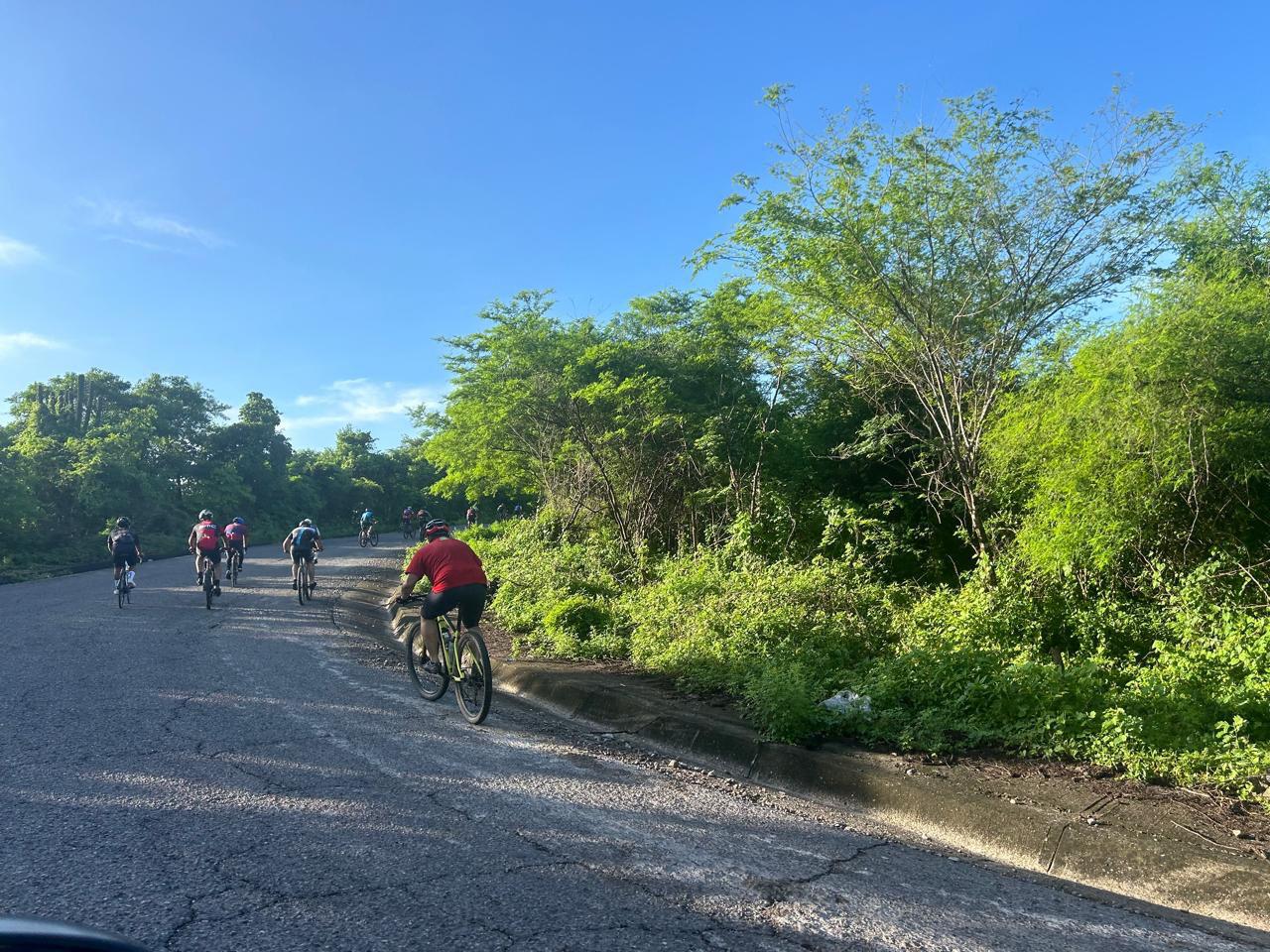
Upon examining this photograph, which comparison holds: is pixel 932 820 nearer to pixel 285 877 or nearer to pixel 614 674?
pixel 285 877

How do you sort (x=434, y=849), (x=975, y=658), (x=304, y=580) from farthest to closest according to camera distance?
(x=304, y=580)
(x=975, y=658)
(x=434, y=849)

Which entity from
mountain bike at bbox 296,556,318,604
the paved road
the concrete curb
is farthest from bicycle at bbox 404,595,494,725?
mountain bike at bbox 296,556,318,604

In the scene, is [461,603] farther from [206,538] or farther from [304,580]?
[206,538]

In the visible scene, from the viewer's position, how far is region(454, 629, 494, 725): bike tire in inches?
278

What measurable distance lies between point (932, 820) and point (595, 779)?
2.21 m

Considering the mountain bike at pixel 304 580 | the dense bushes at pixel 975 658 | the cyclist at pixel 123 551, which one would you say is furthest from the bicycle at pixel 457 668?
the cyclist at pixel 123 551

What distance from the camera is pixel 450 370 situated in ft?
64.3

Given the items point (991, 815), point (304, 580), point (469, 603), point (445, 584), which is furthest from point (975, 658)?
point (304, 580)

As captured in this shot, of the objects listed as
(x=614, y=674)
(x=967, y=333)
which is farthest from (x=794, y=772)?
(x=967, y=333)

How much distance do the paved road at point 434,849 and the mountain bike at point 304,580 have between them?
28.1 ft

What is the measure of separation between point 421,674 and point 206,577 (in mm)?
8054

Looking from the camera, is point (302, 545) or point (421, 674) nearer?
point (421, 674)

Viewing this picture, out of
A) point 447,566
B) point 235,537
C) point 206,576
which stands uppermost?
point 447,566

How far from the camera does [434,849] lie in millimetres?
4062
